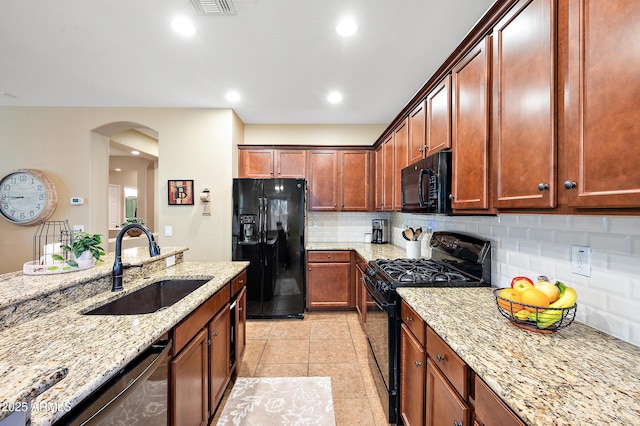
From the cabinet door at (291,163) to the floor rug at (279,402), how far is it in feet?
8.24

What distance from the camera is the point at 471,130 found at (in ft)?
4.95

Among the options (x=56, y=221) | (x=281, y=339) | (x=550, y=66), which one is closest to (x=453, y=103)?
(x=550, y=66)

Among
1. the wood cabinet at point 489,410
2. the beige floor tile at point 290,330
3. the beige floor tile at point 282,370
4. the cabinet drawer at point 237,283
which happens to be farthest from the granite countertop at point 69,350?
the beige floor tile at point 290,330

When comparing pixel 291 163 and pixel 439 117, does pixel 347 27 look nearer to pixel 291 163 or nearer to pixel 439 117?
pixel 439 117

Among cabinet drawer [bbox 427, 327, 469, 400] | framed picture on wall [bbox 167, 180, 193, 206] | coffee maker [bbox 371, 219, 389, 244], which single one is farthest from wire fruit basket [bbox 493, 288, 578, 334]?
framed picture on wall [bbox 167, 180, 193, 206]

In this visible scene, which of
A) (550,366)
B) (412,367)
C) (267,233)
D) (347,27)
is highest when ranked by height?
(347,27)

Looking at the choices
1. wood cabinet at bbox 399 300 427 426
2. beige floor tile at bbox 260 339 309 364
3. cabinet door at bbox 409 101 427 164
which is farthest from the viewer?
beige floor tile at bbox 260 339 309 364

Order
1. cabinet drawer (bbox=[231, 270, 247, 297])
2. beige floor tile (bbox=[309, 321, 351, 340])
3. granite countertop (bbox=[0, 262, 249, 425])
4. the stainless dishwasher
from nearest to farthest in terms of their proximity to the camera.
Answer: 1. granite countertop (bbox=[0, 262, 249, 425])
2. the stainless dishwasher
3. cabinet drawer (bbox=[231, 270, 247, 297])
4. beige floor tile (bbox=[309, 321, 351, 340])

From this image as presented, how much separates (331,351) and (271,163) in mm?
2525

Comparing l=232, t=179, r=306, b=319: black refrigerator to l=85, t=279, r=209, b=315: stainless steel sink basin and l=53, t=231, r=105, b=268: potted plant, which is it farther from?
l=53, t=231, r=105, b=268: potted plant

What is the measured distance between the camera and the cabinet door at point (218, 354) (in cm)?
160

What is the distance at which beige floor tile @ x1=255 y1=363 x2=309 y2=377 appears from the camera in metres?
2.25

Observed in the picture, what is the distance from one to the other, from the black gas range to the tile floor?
5.7 inches

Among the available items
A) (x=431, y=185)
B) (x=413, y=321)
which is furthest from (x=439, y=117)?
(x=413, y=321)
